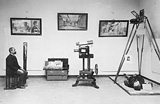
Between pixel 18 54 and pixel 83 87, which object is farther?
pixel 18 54

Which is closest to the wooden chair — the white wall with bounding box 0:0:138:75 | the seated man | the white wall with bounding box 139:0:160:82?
the seated man

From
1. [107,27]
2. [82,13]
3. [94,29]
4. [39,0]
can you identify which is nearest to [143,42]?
[107,27]

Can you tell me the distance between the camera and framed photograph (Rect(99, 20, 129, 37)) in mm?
6164

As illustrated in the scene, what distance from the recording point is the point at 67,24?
6.09 meters

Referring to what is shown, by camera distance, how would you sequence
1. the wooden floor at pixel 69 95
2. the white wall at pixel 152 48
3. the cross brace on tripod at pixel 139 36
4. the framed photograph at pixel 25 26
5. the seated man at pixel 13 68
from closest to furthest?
the wooden floor at pixel 69 95 < the seated man at pixel 13 68 < the white wall at pixel 152 48 < the cross brace on tripod at pixel 139 36 < the framed photograph at pixel 25 26

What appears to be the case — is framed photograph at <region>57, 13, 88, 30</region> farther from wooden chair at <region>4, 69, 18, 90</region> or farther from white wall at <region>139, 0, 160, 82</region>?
wooden chair at <region>4, 69, 18, 90</region>

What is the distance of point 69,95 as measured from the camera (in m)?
4.05

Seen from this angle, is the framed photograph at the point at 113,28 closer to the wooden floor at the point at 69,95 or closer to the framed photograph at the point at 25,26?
the wooden floor at the point at 69,95

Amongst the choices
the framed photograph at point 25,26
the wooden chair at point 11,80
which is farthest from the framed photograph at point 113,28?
the wooden chair at point 11,80

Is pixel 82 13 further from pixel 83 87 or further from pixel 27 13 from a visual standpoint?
pixel 83 87

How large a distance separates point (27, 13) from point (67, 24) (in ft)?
4.32

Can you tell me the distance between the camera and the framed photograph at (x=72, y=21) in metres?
6.05

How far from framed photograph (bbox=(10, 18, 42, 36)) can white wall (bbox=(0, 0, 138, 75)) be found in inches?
5.0

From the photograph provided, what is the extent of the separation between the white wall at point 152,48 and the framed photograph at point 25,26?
337 cm
